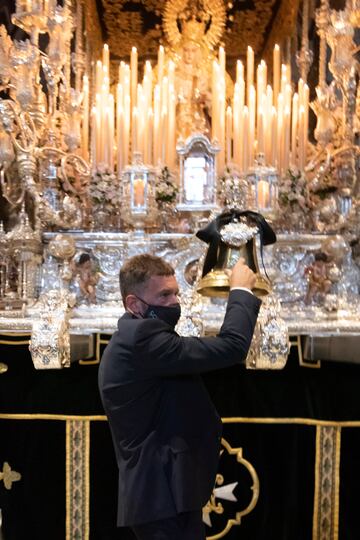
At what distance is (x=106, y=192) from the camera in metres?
5.15

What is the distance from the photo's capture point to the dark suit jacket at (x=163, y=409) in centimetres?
220

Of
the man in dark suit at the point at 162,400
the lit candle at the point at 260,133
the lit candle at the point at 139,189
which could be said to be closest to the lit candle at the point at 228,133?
the lit candle at the point at 260,133

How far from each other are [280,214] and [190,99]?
6.54 feet

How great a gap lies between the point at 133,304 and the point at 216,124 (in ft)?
11.8

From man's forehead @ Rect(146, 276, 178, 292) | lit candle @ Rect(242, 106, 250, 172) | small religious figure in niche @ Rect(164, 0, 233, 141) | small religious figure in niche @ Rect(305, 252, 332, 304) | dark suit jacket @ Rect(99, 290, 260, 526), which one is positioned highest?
small religious figure in niche @ Rect(164, 0, 233, 141)

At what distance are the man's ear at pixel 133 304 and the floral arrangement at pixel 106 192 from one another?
290cm

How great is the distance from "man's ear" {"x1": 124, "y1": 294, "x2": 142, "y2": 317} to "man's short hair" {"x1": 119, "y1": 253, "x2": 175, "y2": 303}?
18 millimetres

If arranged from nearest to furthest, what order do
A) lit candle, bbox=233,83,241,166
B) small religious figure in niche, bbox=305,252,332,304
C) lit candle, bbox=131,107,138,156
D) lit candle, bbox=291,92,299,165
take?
small religious figure in niche, bbox=305,252,332,304
lit candle, bbox=131,107,138,156
lit candle, bbox=233,83,241,166
lit candle, bbox=291,92,299,165

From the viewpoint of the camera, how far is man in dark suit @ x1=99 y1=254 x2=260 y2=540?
220 centimetres

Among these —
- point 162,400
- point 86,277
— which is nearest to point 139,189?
point 86,277

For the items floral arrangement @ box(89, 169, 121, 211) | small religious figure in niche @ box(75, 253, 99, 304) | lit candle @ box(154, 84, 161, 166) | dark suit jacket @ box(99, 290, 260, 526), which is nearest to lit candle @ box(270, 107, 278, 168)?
lit candle @ box(154, 84, 161, 166)

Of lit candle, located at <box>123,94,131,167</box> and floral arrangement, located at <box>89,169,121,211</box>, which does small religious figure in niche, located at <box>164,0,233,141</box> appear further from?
floral arrangement, located at <box>89,169,121,211</box>

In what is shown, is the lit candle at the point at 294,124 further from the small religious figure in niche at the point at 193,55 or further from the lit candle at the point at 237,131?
the small religious figure in niche at the point at 193,55

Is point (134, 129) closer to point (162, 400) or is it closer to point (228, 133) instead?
point (228, 133)
